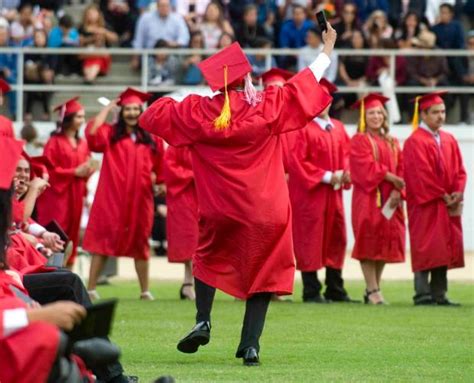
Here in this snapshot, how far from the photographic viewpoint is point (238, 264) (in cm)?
1094

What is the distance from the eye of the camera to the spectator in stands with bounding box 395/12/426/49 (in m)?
25.6

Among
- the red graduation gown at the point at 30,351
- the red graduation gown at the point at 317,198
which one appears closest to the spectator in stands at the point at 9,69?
the red graduation gown at the point at 317,198

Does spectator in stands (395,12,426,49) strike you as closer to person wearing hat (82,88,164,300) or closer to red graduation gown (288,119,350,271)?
red graduation gown (288,119,350,271)

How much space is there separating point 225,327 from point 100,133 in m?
4.10

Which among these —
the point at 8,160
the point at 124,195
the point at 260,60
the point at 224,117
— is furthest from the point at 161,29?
the point at 8,160

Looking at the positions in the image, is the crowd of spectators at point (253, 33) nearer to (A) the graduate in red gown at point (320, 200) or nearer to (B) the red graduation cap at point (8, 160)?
(A) the graduate in red gown at point (320, 200)

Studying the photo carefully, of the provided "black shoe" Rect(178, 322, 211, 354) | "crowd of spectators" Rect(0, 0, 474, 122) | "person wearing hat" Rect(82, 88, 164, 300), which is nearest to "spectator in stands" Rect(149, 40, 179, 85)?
"crowd of spectators" Rect(0, 0, 474, 122)

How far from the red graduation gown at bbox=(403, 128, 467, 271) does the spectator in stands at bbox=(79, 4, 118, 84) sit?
1061cm

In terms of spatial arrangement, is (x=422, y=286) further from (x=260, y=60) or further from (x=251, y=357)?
(x=260, y=60)

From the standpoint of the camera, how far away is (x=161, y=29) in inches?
1025

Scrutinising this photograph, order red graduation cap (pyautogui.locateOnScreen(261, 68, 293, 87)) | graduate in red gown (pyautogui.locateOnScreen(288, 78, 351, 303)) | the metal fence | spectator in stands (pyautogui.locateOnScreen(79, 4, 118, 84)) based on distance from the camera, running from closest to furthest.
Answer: graduate in red gown (pyautogui.locateOnScreen(288, 78, 351, 303)), red graduation cap (pyautogui.locateOnScreen(261, 68, 293, 87)), the metal fence, spectator in stands (pyautogui.locateOnScreen(79, 4, 118, 84))

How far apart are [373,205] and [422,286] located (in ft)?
3.17

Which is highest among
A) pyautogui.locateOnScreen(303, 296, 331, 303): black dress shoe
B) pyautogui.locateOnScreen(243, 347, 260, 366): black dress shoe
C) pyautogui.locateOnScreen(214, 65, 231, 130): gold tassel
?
pyautogui.locateOnScreen(214, 65, 231, 130): gold tassel

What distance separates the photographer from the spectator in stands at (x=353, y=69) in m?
25.1
